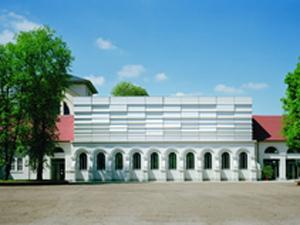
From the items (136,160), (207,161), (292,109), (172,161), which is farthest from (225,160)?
(292,109)

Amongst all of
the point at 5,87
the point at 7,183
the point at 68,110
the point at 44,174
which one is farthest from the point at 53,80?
the point at 68,110

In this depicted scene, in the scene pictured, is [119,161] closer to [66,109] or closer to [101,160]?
[101,160]

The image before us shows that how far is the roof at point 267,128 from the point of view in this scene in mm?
54156

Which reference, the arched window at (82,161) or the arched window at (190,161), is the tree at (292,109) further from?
the arched window at (82,161)

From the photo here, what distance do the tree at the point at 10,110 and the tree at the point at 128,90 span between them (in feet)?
153

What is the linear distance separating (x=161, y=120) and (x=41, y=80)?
1576 centimetres

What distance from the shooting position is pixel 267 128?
5594 cm

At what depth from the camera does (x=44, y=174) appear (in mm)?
52906

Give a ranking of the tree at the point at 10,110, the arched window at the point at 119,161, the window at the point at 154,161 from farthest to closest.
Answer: the window at the point at 154,161, the arched window at the point at 119,161, the tree at the point at 10,110

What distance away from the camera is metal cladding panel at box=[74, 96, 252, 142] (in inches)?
2069

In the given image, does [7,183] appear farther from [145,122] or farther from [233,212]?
[233,212]

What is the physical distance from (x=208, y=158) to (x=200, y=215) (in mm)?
37599

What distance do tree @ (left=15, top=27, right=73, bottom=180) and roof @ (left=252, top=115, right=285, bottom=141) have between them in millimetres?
25029

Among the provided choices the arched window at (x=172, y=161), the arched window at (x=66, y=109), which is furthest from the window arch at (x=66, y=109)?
the arched window at (x=172, y=161)
